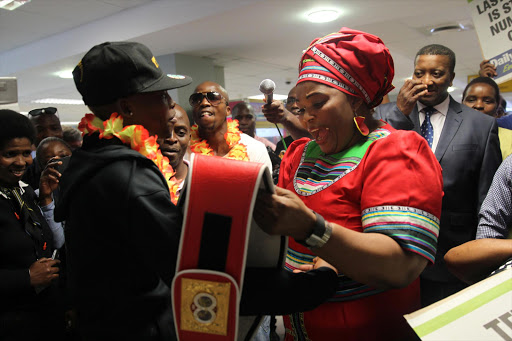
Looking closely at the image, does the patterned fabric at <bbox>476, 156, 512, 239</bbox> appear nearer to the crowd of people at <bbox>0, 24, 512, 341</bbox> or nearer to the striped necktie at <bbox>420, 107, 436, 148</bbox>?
the crowd of people at <bbox>0, 24, 512, 341</bbox>

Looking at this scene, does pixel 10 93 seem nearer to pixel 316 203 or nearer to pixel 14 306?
pixel 14 306

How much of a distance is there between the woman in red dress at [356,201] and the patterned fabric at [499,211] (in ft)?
1.18

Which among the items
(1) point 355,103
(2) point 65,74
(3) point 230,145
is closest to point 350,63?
(1) point 355,103

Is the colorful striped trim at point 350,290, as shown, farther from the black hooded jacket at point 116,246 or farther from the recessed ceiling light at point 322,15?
the recessed ceiling light at point 322,15

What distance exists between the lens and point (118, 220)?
1.13 m

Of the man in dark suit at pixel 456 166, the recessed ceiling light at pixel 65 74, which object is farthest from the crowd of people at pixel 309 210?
the recessed ceiling light at pixel 65 74

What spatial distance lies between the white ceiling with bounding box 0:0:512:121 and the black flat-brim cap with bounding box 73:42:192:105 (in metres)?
3.87

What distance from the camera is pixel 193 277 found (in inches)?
36.2

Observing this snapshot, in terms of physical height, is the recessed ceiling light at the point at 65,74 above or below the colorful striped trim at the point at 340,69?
above

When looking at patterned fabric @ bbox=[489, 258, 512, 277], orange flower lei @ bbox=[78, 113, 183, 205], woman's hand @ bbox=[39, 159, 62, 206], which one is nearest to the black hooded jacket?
orange flower lei @ bbox=[78, 113, 183, 205]

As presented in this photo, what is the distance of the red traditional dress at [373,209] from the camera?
1.12 meters

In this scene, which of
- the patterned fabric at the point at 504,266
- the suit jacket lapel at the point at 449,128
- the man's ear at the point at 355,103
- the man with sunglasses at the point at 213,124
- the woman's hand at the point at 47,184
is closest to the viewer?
the patterned fabric at the point at 504,266

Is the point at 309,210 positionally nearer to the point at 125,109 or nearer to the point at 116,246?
the point at 116,246

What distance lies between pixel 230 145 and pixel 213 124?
241mm
